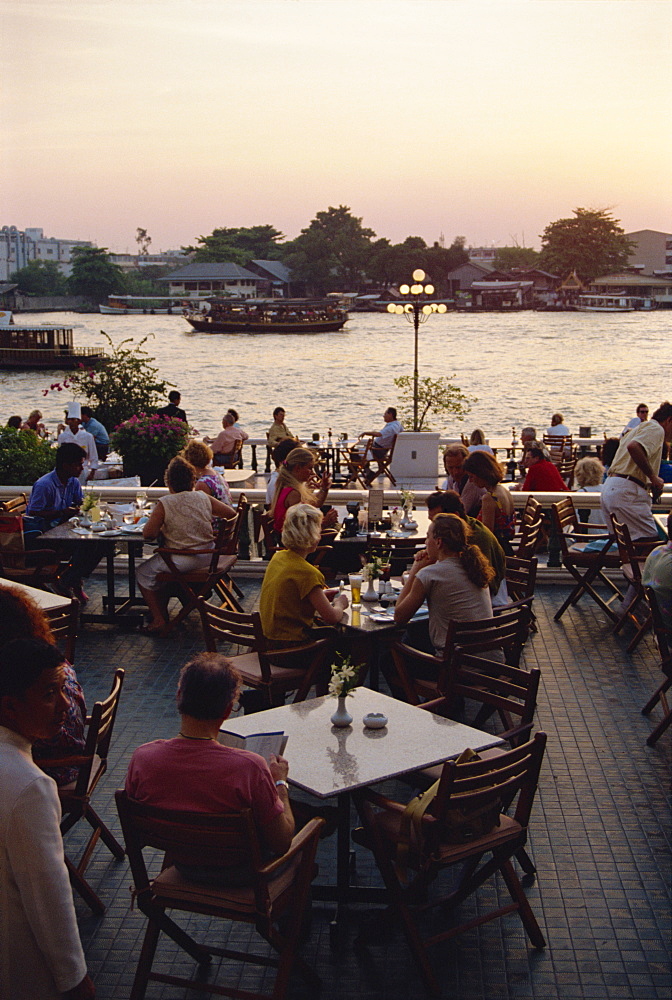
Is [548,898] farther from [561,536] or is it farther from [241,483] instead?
[241,483]

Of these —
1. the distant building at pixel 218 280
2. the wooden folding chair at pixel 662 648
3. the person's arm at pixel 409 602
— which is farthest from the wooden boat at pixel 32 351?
the wooden folding chair at pixel 662 648

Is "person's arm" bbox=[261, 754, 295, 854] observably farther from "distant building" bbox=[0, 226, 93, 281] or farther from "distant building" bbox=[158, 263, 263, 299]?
"distant building" bbox=[0, 226, 93, 281]

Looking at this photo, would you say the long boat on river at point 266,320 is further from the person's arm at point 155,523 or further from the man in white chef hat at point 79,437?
the person's arm at point 155,523

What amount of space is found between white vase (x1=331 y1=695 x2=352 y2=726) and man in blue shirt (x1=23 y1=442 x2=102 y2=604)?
3.72 m

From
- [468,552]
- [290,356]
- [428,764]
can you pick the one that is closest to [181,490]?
[468,552]

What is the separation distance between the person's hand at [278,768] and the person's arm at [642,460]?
4534 mm

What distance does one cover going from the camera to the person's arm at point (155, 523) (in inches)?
252

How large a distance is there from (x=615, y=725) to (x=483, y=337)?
10681 cm

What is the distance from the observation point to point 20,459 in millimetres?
9312

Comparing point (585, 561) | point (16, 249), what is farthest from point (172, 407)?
point (16, 249)

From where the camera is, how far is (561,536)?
7.56 metres

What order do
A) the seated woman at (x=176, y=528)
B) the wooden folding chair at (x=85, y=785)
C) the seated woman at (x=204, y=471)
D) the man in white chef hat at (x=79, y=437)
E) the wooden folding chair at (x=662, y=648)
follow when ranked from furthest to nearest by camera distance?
the man in white chef hat at (x=79, y=437), the seated woman at (x=204, y=471), the seated woman at (x=176, y=528), the wooden folding chair at (x=662, y=648), the wooden folding chair at (x=85, y=785)

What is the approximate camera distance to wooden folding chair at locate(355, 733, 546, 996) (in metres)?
3.04

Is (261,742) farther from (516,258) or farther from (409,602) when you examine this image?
(516,258)
